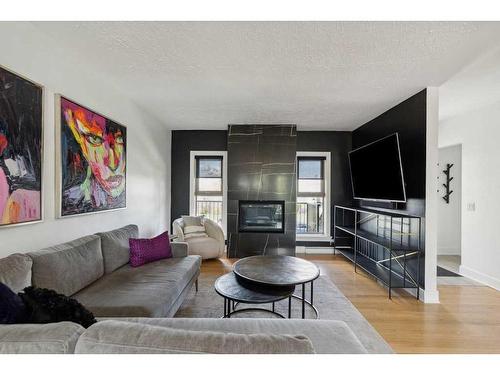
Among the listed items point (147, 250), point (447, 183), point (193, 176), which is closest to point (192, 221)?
point (193, 176)

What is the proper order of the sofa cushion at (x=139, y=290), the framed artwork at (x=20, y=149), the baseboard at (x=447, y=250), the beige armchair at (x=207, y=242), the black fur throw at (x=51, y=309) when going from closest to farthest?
Result: 1. the black fur throw at (x=51, y=309)
2. the framed artwork at (x=20, y=149)
3. the sofa cushion at (x=139, y=290)
4. the beige armchair at (x=207, y=242)
5. the baseboard at (x=447, y=250)

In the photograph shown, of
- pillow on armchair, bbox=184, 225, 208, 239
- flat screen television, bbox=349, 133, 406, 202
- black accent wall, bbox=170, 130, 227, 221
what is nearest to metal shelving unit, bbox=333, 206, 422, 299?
flat screen television, bbox=349, 133, 406, 202

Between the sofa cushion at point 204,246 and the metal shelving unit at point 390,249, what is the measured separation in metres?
2.27

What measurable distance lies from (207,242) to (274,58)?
2.98 metres

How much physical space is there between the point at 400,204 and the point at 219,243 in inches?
111

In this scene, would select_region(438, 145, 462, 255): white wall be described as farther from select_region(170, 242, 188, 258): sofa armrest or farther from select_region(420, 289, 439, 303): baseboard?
select_region(170, 242, 188, 258): sofa armrest

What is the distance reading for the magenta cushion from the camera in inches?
94.7

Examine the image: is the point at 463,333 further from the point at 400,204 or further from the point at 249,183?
the point at 249,183

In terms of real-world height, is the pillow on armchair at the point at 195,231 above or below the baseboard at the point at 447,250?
above

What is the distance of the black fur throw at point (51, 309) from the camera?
0.98 m

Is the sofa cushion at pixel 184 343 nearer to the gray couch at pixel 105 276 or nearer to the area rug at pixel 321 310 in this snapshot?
the gray couch at pixel 105 276

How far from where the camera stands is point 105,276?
2.10 m

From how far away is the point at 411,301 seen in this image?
8.75 feet

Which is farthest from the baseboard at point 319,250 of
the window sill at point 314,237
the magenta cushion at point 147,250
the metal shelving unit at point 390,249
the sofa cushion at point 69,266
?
the sofa cushion at point 69,266
